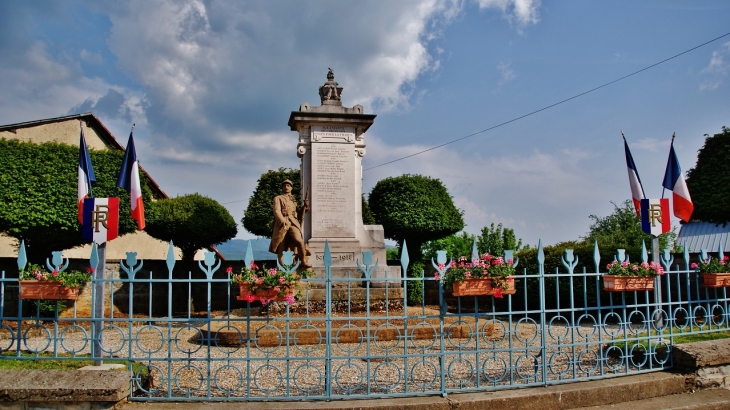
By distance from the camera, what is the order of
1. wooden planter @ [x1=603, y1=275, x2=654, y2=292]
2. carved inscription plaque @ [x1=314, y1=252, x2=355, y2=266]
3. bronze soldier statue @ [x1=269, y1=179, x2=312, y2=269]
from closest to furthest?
wooden planter @ [x1=603, y1=275, x2=654, y2=292], bronze soldier statue @ [x1=269, y1=179, x2=312, y2=269], carved inscription plaque @ [x1=314, y1=252, x2=355, y2=266]

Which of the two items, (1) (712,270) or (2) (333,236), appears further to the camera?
(2) (333,236)

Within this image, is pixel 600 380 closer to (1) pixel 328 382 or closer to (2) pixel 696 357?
(2) pixel 696 357

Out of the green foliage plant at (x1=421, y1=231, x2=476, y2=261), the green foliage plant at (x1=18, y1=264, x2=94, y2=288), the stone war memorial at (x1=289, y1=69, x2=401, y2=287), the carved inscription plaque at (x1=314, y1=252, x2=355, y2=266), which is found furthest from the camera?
the green foliage plant at (x1=421, y1=231, x2=476, y2=261)

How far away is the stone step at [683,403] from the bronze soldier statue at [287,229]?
6486mm

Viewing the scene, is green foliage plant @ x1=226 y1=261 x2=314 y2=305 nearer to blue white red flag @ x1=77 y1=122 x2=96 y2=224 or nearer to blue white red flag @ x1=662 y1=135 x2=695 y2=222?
blue white red flag @ x1=77 y1=122 x2=96 y2=224

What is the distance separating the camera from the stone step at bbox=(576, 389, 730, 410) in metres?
4.73

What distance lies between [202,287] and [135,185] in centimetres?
923

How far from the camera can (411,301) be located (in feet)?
46.3

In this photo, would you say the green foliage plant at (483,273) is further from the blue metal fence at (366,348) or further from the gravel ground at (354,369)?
the gravel ground at (354,369)

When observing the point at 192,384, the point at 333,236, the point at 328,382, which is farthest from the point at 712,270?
the point at 333,236

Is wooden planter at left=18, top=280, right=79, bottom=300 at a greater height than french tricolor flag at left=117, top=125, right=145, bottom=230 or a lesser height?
lesser

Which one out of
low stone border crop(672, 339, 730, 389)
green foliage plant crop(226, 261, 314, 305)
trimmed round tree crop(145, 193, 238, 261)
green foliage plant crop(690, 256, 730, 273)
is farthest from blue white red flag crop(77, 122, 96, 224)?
trimmed round tree crop(145, 193, 238, 261)

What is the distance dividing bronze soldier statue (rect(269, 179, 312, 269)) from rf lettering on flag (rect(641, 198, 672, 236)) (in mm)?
5971

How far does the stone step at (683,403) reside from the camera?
15.5ft
